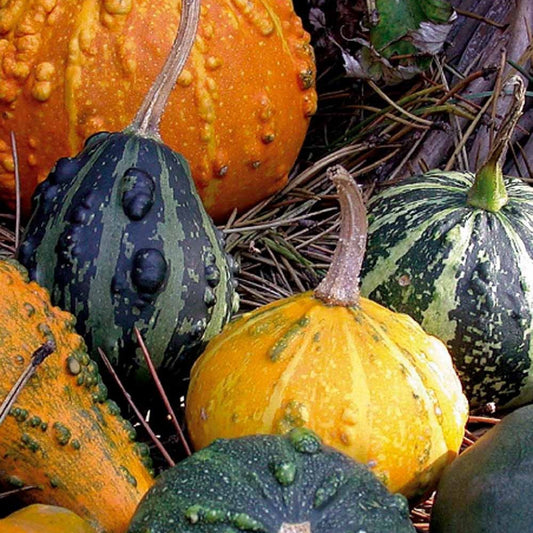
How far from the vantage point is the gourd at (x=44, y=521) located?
1.26 meters

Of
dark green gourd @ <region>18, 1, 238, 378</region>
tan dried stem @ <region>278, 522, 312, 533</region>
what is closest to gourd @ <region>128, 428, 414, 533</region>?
tan dried stem @ <region>278, 522, 312, 533</region>

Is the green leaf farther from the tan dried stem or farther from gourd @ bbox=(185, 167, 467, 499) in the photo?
the tan dried stem

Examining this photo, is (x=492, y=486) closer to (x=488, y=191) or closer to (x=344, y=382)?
(x=344, y=382)

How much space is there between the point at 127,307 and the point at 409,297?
2.28 ft

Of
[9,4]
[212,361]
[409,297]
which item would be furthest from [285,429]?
[9,4]

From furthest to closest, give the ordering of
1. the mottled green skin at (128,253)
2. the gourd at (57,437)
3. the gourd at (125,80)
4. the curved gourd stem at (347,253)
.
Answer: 1. the gourd at (125,80)
2. the mottled green skin at (128,253)
3. the curved gourd stem at (347,253)
4. the gourd at (57,437)

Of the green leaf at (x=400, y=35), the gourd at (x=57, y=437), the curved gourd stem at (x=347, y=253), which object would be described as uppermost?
the green leaf at (x=400, y=35)

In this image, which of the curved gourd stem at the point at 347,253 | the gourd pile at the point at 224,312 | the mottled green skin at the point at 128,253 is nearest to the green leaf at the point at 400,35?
the gourd pile at the point at 224,312

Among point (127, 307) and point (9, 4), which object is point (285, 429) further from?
point (9, 4)

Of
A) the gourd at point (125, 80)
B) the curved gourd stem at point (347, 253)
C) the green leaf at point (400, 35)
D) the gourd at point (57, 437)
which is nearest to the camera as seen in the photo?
the gourd at point (57, 437)

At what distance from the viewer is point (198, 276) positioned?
191cm

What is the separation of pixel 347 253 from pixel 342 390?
27 centimetres

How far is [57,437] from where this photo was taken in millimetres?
1514

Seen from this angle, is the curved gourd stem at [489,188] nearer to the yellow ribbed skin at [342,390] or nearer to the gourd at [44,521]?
the yellow ribbed skin at [342,390]
